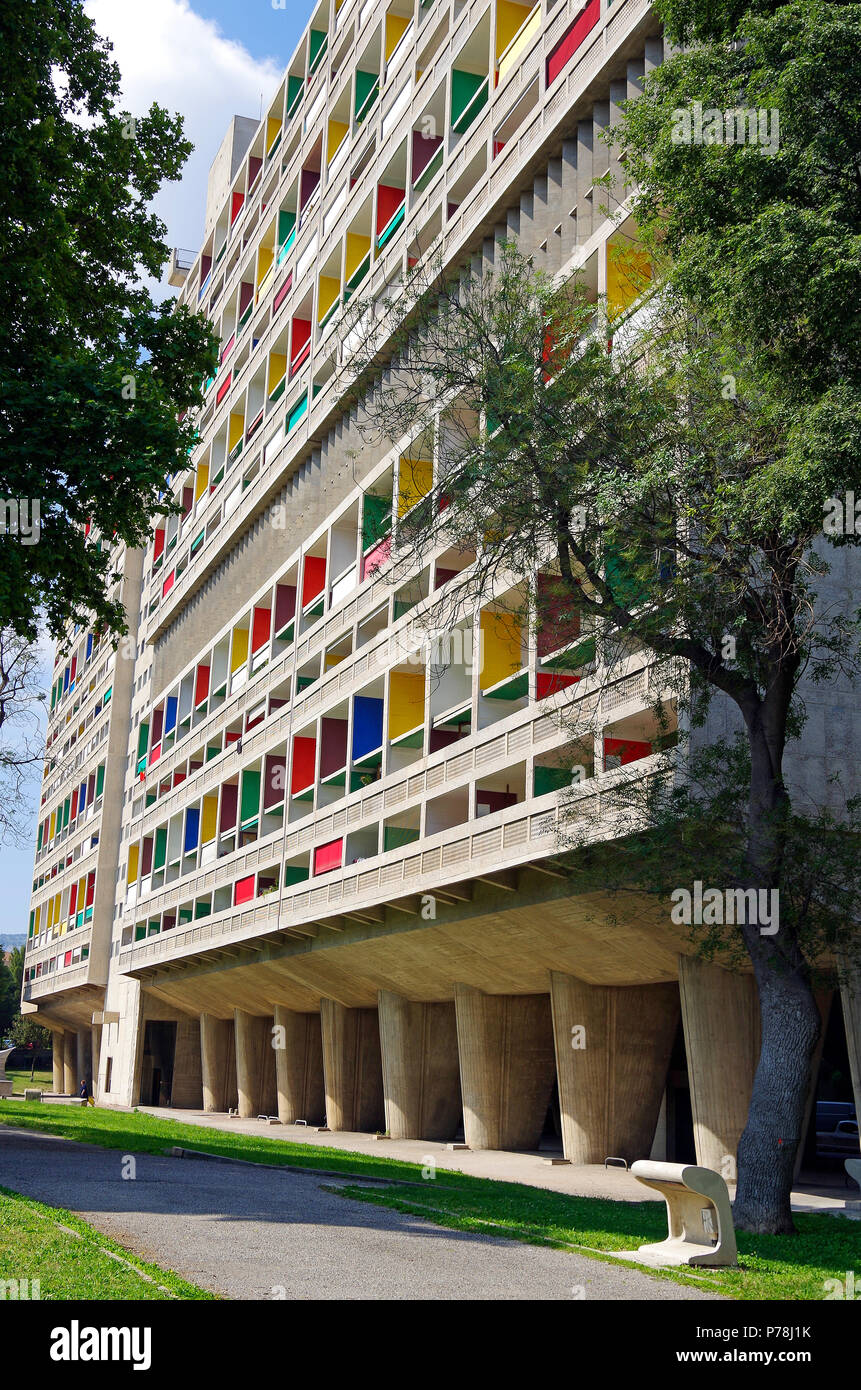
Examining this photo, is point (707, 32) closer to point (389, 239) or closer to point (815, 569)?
point (815, 569)

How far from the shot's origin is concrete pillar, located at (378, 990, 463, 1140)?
29.5 meters

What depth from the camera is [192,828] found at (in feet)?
146

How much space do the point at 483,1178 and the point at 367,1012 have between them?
16948 mm

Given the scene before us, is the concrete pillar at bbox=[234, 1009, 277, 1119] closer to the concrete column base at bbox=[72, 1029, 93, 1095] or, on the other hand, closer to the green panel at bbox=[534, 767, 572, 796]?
the green panel at bbox=[534, 767, 572, 796]

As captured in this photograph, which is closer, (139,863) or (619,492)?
(619,492)

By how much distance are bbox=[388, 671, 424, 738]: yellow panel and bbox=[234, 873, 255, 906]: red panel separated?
10616 mm

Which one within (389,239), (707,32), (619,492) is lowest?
(619,492)

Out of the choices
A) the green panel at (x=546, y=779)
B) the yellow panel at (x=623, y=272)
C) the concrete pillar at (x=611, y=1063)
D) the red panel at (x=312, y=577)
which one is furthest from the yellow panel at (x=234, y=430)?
the concrete pillar at (x=611, y=1063)

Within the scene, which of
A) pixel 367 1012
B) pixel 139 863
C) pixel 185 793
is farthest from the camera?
pixel 139 863

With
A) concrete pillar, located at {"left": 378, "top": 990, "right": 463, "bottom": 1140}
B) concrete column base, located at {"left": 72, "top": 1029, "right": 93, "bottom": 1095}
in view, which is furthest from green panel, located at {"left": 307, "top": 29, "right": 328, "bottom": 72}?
concrete column base, located at {"left": 72, "top": 1029, "right": 93, "bottom": 1095}
